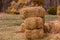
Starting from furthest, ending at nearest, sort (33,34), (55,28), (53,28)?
(53,28) → (55,28) → (33,34)

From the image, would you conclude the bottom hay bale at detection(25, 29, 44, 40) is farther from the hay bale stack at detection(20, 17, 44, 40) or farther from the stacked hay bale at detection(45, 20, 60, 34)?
the stacked hay bale at detection(45, 20, 60, 34)

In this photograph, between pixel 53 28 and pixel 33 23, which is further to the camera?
pixel 53 28

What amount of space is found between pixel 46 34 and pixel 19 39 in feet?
4.49

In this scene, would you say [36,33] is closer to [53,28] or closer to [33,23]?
[33,23]

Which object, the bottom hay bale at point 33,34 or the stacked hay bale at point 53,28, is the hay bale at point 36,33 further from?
the stacked hay bale at point 53,28

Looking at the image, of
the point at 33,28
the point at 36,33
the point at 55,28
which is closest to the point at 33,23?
the point at 33,28

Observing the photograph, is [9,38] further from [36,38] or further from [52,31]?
[52,31]

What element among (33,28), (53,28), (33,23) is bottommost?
(53,28)

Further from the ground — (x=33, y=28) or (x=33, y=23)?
(x=33, y=23)

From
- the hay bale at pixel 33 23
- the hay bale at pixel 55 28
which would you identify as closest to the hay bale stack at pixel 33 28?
the hay bale at pixel 33 23

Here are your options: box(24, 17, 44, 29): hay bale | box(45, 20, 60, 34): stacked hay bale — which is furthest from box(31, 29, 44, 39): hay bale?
box(45, 20, 60, 34): stacked hay bale

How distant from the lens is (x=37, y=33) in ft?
25.2

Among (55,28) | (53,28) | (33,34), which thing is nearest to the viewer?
(33,34)

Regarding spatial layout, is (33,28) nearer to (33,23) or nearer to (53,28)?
(33,23)
